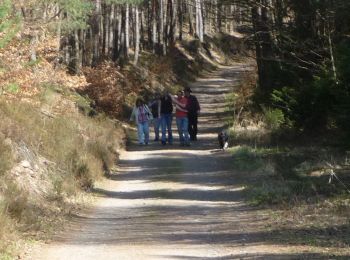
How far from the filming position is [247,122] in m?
25.6

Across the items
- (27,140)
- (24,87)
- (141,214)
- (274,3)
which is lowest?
(141,214)

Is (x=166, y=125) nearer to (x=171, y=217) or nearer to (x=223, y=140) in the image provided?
(x=223, y=140)

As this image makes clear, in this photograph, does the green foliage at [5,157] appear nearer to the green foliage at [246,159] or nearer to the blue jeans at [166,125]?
the green foliage at [246,159]

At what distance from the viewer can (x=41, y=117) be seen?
19.0 meters

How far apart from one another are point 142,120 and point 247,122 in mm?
3887

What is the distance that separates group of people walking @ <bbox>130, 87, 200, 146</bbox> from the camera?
23656 millimetres

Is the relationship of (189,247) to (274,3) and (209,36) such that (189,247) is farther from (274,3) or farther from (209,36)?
(209,36)

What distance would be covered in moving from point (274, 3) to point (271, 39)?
3.47 feet

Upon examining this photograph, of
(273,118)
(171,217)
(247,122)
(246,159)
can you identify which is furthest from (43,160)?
(247,122)

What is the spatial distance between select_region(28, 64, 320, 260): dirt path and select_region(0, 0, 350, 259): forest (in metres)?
0.50

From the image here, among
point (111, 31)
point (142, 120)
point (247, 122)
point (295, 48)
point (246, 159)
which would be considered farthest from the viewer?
point (111, 31)

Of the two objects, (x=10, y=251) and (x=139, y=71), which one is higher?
(x=139, y=71)

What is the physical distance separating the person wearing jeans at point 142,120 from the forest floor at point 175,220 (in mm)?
2711

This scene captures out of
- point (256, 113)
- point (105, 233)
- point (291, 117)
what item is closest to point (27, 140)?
point (105, 233)
